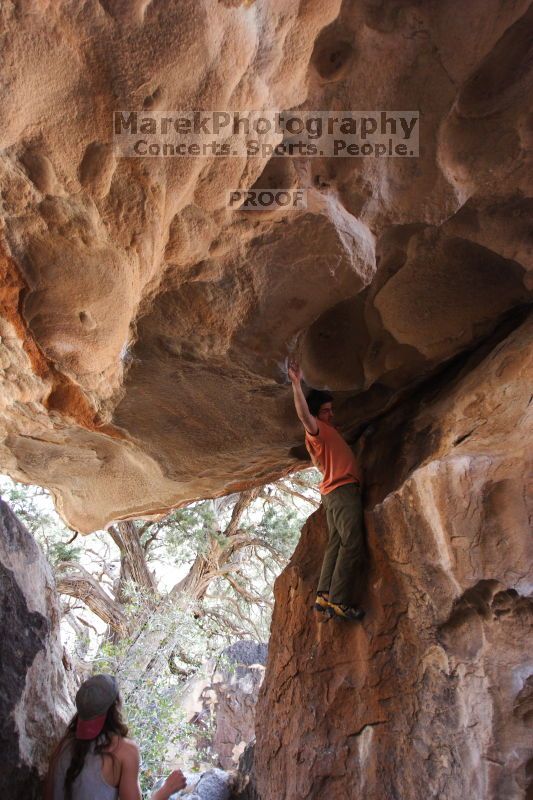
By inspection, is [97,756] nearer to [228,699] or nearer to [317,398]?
[317,398]

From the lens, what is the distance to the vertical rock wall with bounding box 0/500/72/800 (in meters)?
2.50

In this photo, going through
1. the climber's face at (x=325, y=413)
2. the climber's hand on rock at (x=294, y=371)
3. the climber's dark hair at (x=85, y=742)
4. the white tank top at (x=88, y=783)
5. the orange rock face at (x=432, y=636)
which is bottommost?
the white tank top at (x=88, y=783)

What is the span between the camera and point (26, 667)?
9.08 ft

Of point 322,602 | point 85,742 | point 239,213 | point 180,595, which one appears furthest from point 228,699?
point 239,213

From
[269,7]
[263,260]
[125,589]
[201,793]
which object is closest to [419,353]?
[263,260]

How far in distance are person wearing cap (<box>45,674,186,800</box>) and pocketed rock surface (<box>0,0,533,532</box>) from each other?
1376 mm

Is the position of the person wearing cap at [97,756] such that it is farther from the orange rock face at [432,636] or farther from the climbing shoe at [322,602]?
the climbing shoe at [322,602]

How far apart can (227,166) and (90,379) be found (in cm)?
138

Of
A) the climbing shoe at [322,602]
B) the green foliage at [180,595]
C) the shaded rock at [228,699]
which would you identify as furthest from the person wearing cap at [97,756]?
the shaded rock at [228,699]

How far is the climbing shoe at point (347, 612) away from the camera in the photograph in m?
3.13

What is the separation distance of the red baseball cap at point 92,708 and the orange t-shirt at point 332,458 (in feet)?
5.13

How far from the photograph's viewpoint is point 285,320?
252 cm

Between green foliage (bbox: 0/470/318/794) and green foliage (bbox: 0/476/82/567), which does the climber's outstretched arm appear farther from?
green foliage (bbox: 0/476/82/567)

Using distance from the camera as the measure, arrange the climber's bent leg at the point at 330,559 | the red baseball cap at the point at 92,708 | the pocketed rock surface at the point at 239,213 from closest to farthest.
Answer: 1. the pocketed rock surface at the point at 239,213
2. the red baseball cap at the point at 92,708
3. the climber's bent leg at the point at 330,559
